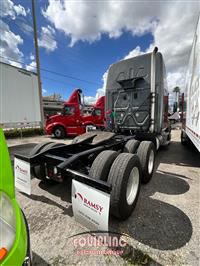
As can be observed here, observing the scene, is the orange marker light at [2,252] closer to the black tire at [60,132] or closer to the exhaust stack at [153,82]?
the exhaust stack at [153,82]

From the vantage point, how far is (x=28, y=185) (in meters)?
2.18

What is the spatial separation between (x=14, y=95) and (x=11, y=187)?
7159mm

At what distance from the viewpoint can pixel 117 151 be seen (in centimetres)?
299

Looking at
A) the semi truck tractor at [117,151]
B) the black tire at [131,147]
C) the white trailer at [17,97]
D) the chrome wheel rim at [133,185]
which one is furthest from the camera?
the white trailer at [17,97]

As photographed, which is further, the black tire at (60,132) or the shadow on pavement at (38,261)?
the black tire at (60,132)

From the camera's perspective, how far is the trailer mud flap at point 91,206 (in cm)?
143

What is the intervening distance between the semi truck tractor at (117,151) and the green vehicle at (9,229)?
73 cm

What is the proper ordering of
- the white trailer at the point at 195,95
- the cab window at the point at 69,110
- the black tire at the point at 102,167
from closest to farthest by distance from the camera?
the black tire at the point at 102,167 < the white trailer at the point at 195,95 < the cab window at the point at 69,110

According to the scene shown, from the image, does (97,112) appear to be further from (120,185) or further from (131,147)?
(120,185)

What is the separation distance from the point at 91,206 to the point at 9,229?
86cm

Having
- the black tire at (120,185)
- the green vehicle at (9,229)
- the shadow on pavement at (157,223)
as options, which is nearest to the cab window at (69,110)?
the shadow on pavement at (157,223)

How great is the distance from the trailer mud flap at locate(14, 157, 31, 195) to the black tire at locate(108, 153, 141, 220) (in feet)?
4.44

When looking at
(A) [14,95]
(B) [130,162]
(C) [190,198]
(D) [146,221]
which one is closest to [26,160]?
(B) [130,162]

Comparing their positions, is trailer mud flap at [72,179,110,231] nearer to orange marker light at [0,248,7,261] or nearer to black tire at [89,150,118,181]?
black tire at [89,150,118,181]
